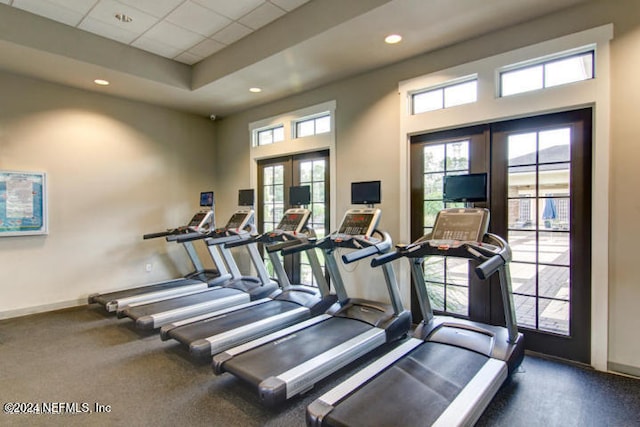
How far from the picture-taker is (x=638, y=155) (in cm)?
286

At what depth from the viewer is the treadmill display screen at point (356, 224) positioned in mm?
3787

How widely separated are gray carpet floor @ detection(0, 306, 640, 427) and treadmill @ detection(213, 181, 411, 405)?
0.20 metres

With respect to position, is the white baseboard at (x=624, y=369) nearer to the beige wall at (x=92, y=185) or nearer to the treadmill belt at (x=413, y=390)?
the treadmill belt at (x=413, y=390)

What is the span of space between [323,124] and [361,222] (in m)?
Result: 2.12

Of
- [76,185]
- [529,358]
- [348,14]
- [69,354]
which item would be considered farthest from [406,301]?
[76,185]

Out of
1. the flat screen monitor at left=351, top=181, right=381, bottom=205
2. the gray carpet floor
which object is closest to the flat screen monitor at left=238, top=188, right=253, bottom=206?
the flat screen monitor at left=351, top=181, right=381, bottom=205

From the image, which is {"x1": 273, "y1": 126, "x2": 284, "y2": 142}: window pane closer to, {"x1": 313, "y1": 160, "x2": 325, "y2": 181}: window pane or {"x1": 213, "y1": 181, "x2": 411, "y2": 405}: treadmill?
{"x1": 313, "y1": 160, "x2": 325, "y2": 181}: window pane

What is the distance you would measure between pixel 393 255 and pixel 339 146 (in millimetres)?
2299

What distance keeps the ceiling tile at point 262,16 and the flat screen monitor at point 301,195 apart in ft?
6.68

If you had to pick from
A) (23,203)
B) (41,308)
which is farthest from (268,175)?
(41,308)

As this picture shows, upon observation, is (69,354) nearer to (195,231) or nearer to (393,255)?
(195,231)

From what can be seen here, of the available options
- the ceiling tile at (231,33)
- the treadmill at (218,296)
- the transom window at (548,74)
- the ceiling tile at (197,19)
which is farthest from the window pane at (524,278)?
the ceiling tile at (197,19)

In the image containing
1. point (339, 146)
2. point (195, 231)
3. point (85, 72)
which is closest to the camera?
point (85, 72)

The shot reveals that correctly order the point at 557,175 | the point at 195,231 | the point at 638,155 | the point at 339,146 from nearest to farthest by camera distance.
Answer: the point at 638,155, the point at 557,175, the point at 339,146, the point at 195,231
